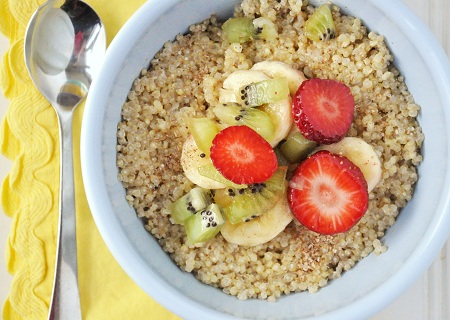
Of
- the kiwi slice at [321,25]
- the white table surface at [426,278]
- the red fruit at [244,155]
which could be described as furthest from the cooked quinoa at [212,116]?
the white table surface at [426,278]

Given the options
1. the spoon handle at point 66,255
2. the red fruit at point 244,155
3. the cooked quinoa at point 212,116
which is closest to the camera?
the red fruit at point 244,155

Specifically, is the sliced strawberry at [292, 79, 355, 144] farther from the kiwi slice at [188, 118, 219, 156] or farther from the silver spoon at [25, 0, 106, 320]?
the silver spoon at [25, 0, 106, 320]

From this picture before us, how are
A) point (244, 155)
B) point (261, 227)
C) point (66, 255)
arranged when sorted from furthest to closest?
1. point (66, 255)
2. point (261, 227)
3. point (244, 155)

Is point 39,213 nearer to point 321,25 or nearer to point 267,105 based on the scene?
point 267,105

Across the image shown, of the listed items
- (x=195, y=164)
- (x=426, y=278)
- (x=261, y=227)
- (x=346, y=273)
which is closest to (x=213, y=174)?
(x=195, y=164)

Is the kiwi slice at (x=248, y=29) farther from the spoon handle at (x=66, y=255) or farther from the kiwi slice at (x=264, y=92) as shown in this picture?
the spoon handle at (x=66, y=255)

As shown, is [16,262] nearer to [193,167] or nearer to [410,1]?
[193,167]

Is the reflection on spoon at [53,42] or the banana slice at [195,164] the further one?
the reflection on spoon at [53,42]
